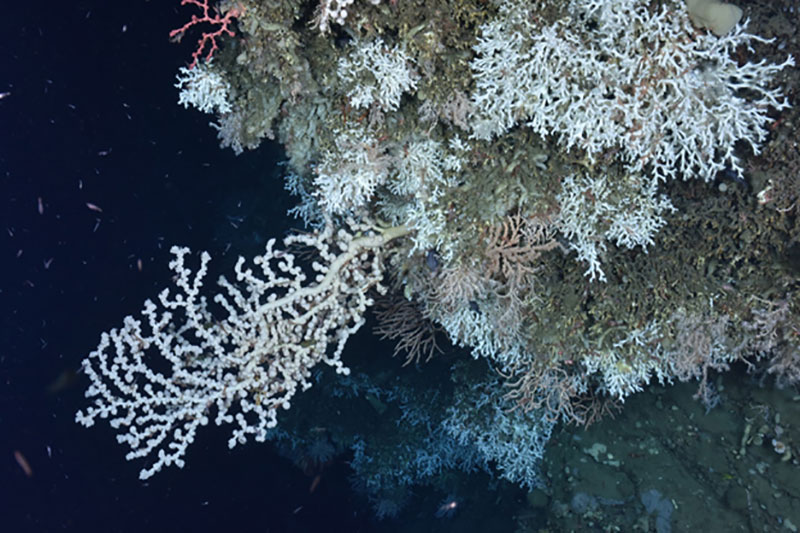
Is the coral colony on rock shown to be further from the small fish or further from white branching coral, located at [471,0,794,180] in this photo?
the small fish

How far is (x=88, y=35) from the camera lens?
744 centimetres

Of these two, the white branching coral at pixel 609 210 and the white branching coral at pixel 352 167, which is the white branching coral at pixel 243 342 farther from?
the white branching coral at pixel 609 210

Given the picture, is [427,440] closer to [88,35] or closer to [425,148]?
[425,148]

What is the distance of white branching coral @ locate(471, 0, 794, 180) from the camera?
196 cm

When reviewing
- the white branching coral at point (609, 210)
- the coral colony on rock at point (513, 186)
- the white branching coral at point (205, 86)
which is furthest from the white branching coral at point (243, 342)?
the white branching coral at point (609, 210)

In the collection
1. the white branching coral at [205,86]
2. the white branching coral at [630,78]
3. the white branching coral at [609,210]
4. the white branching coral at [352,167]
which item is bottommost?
the white branching coral at [609,210]

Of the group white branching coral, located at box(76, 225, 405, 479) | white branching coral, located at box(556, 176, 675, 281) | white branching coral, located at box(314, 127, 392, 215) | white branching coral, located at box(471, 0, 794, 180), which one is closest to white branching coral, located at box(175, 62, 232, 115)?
white branching coral, located at box(314, 127, 392, 215)

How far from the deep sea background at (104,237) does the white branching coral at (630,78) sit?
14.8 ft

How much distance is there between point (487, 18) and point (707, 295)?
199 centimetres

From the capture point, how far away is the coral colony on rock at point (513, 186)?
81.5 inches

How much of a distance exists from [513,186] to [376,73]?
0.93 meters

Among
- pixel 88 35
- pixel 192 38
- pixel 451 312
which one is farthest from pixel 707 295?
pixel 88 35

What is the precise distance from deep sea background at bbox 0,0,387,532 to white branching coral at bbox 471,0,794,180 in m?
4.50

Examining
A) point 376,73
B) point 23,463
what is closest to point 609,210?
point 376,73
